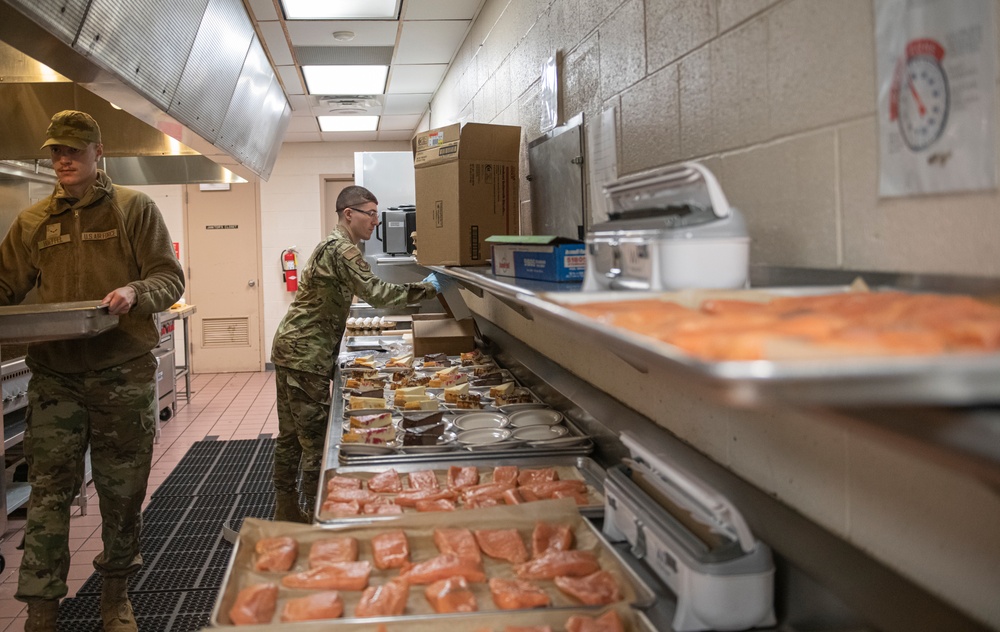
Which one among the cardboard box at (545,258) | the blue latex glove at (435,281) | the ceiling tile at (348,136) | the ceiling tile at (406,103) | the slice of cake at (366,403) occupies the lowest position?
the slice of cake at (366,403)

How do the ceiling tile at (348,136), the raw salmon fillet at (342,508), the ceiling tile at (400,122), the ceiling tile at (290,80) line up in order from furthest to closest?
the ceiling tile at (348,136) < the ceiling tile at (400,122) < the ceiling tile at (290,80) < the raw salmon fillet at (342,508)

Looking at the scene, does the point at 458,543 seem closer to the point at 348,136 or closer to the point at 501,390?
the point at 501,390

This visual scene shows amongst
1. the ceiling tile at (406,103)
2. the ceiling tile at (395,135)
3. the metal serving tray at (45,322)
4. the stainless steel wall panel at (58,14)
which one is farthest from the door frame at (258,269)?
the stainless steel wall panel at (58,14)

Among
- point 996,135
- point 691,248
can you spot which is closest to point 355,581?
point 691,248

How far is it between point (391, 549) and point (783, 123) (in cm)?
128

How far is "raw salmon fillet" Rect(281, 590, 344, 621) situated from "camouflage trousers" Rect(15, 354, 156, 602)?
74.1 inches

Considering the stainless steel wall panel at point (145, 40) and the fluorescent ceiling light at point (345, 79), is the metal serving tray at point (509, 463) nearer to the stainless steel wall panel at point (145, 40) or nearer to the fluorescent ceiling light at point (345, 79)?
the stainless steel wall panel at point (145, 40)

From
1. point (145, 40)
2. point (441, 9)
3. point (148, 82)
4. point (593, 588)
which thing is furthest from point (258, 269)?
point (593, 588)

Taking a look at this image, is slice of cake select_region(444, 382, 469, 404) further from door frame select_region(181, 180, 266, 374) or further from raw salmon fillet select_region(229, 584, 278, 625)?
door frame select_region(181, 180, 266, 374)

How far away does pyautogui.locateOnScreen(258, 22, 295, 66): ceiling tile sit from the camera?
5.17 meters

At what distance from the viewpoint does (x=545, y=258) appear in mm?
2240

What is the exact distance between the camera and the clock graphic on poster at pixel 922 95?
118 cm

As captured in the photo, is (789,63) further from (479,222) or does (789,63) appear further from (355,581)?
(479,222)

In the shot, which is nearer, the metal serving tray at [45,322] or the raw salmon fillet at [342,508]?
the raw salmon fillet at [342,508]
